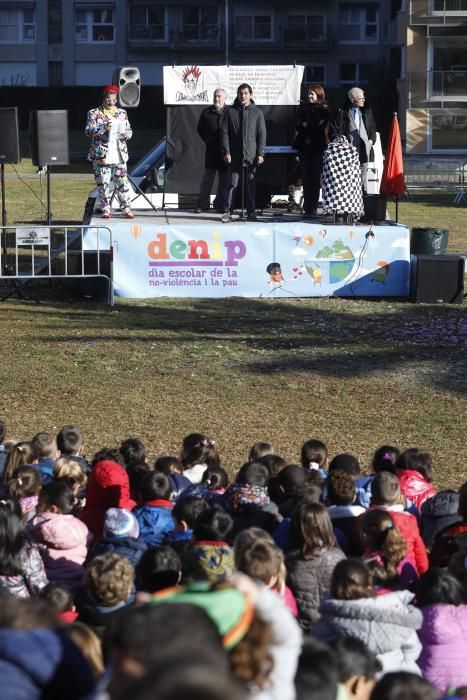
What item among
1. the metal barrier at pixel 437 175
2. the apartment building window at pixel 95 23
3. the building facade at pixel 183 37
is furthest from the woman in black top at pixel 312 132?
the apartment building window at pixel 95 23

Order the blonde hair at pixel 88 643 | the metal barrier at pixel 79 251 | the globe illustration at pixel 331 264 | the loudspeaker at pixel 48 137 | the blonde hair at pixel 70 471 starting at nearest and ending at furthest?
the blonde hair at pixel 88 643
the blonde hair at pixel 70 471
the metal barrier at pixel 79 251
the globe illustration at pixel 331 264
the loudspeaker at pixel 48 137

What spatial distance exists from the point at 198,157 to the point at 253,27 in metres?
42.1

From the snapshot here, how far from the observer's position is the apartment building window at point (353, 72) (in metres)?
58.0

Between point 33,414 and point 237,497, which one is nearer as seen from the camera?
point 237,497

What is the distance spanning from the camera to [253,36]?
57.9 metres

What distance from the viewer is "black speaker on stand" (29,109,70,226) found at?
1544 centimetres

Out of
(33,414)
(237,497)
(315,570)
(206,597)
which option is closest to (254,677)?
(206,597)

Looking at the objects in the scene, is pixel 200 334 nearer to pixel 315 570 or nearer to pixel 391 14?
pixel 315 570

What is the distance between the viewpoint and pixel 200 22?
58438 millimetres

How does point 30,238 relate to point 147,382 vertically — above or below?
above

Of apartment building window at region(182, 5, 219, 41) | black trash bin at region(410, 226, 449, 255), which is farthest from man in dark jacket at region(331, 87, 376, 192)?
apartment building window at region(182, 5, 219, 41)

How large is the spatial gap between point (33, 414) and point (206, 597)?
751cm

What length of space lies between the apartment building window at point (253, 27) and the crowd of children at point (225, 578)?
52.8 meters

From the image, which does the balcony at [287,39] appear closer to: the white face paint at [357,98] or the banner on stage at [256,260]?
the white face paint at [357,98]
